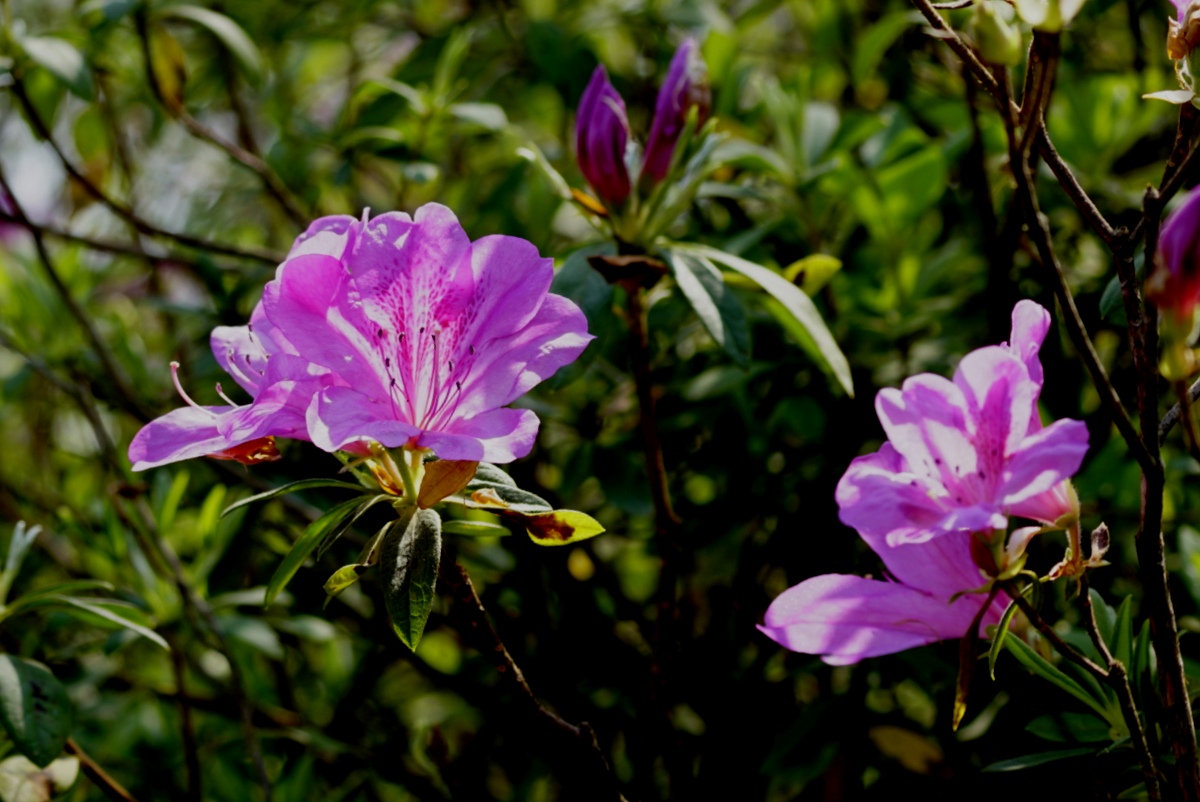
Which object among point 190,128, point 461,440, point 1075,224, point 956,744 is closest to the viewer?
point 461,440

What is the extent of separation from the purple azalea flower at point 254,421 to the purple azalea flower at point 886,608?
37 centimetres

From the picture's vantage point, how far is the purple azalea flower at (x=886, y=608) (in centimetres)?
80

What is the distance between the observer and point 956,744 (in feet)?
3.84

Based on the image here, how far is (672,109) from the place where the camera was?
1.09 meters

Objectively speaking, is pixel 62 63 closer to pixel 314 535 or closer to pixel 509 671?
pixel 314 535

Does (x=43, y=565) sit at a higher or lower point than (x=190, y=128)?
lower

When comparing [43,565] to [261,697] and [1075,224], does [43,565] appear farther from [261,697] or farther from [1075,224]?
[1075,224]

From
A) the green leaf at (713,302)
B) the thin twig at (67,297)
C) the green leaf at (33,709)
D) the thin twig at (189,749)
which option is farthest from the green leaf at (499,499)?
the thin twig at (67,297)

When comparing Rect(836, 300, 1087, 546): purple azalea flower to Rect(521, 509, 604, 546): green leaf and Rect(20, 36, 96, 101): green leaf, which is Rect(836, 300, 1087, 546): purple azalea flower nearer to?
Rect(521, 509, 604, 546): green leaf

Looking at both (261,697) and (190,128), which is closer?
(190,128)

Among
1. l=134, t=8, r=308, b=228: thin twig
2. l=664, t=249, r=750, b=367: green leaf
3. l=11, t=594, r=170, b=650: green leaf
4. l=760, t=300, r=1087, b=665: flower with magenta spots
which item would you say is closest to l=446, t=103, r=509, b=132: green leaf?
l=134, t=8, r=308, b=228: thin twig

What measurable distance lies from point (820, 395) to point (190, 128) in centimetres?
96

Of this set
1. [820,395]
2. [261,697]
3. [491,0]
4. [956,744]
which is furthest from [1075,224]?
[261,697]

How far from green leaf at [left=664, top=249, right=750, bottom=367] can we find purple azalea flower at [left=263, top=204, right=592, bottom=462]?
24cm
